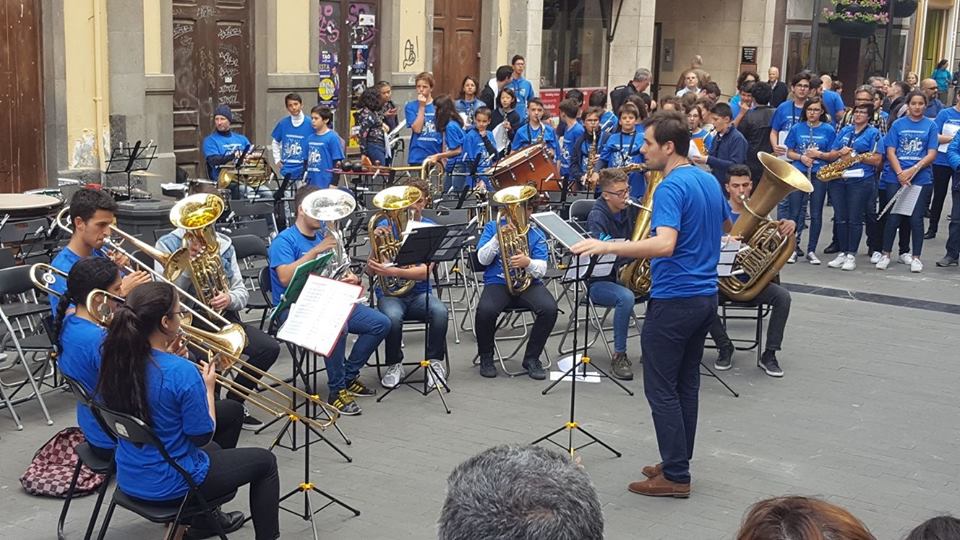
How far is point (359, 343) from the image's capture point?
8.28 meters

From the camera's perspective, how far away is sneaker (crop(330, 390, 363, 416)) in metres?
8.00

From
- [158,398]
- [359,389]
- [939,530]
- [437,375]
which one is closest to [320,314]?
[158,398]

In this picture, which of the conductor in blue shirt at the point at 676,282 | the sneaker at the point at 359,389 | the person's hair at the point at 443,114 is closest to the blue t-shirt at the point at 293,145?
the person's hair at the point at 443,114

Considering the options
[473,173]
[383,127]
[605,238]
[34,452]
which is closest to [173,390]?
[34,452]

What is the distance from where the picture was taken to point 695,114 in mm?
13484

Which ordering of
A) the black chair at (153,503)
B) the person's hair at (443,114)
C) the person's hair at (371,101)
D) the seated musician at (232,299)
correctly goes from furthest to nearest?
the person's hair at (371,101)
the person's hair at (443,114)
the seated musician at (232,299)
the black chair at (153,503)

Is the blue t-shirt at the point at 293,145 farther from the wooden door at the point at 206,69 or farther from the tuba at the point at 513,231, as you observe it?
the tuba at the point at 513,231

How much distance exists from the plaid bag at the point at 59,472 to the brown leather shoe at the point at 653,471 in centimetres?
304

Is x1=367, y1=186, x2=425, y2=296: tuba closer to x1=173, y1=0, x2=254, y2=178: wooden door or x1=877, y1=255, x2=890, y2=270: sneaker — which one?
x1=877, y1=255, x2=890, y2=270: sneaker

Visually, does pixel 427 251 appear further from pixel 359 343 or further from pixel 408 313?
pixel 359 343

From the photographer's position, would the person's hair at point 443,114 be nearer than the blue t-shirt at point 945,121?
Yes

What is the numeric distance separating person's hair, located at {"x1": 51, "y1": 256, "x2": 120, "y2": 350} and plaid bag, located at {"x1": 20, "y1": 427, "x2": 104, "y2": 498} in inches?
30.5

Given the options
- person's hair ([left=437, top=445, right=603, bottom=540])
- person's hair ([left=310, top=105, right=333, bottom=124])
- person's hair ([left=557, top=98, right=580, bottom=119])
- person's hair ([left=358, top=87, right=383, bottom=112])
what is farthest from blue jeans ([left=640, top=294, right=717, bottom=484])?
person's hair ([left=358, top=87, right=383, bottom=112])

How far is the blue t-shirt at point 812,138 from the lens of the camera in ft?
44.8
